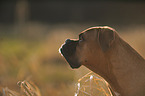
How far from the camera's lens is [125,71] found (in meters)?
2.15

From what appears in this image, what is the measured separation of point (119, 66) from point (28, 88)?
1.00 meters

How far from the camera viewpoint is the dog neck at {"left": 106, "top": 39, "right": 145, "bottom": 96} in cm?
210

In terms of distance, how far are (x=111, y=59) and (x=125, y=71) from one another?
0.15 metres

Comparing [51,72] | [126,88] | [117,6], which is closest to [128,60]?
[126,88]

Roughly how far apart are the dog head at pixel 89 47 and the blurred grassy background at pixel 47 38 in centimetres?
111

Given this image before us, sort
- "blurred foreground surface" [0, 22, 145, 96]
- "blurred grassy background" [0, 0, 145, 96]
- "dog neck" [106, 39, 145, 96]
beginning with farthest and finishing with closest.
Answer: "blurred grassy background" [0, 0, 145, 96] → "blurred foreground surface" [0, 22, 145, 96] → "dog neck" [106, 39, 145, 96]

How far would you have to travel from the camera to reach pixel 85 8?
16.7m

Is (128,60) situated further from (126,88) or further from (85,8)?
(85,8)

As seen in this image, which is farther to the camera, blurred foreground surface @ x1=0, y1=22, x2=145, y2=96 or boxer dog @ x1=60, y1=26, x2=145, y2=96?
blurred foreground surface @ x1=0, y1=22, x2=145, y2=96

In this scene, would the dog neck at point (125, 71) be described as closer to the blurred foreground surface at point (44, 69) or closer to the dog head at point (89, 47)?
the dog head at point (89, 47)

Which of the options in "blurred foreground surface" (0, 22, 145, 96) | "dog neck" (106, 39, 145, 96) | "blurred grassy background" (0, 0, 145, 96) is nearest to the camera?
"dog neck" (106, 39, 145, 96)

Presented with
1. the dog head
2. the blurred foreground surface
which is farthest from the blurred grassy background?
the dog head

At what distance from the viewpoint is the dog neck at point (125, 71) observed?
2.10 metres

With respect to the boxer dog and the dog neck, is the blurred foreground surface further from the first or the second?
the dog neck
